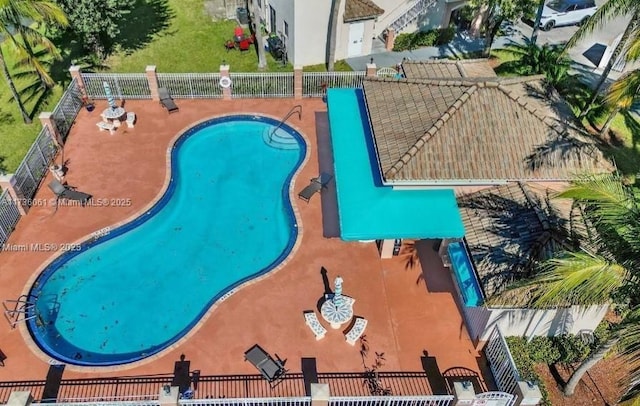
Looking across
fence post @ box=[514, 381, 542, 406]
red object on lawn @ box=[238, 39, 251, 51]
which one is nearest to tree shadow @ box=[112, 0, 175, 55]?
red object on lawn @ box=[238, 39, 251, 51]

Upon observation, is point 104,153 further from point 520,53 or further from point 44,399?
point 520,53

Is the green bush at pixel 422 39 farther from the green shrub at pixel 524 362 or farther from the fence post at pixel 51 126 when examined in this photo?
the green shrub at pixel 524 362

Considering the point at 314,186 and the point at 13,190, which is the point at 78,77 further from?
the point at 314,186

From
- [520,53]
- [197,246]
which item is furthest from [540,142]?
[520,53]

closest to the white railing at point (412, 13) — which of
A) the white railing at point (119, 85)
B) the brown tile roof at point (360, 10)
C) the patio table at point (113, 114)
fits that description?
the brown tile roof at point (360, 10)

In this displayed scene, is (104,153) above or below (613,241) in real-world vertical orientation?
below

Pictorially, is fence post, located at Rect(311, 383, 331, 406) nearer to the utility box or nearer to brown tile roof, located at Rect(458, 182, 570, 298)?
brown tile roof, located at Rect(458, 182, 570, 298)
